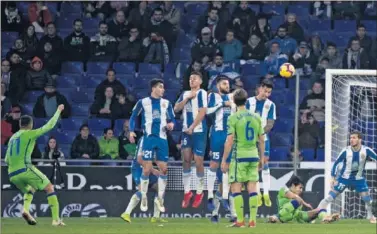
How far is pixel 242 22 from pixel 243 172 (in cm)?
980

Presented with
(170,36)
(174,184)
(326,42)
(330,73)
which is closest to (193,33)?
(170,36)

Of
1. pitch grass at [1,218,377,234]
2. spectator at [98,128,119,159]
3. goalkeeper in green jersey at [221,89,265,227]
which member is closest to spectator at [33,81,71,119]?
spectator at [98,128,119,159]

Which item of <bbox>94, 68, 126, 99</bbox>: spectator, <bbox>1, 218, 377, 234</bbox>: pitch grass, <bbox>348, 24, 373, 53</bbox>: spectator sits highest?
<bbox>348, 24, 373, 53</bbox>: spectator

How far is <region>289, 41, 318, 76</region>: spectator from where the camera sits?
25906 mm

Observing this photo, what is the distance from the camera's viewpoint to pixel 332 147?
22062mm

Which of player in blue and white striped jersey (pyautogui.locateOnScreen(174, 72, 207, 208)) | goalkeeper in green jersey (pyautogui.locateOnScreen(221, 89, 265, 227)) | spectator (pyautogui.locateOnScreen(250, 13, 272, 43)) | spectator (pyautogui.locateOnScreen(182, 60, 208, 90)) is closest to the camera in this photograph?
goalkeeper in green jersey (pyautogui.locateOnScreen(221, 89, 265, 227))

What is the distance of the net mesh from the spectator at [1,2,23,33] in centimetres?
800

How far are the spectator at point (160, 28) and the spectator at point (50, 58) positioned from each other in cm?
196

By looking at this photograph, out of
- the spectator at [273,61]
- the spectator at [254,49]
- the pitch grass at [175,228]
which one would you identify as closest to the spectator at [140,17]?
the spectator at [254,49]

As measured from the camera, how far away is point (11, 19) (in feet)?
89.3

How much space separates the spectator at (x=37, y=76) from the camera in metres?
25.9

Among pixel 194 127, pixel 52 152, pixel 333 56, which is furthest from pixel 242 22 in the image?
pixel 194 127

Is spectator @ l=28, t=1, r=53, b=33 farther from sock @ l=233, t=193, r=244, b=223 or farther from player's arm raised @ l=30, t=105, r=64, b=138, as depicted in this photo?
sock @ l=233, t=193, r=244, b=223

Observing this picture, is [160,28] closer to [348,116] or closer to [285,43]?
[285,43]
